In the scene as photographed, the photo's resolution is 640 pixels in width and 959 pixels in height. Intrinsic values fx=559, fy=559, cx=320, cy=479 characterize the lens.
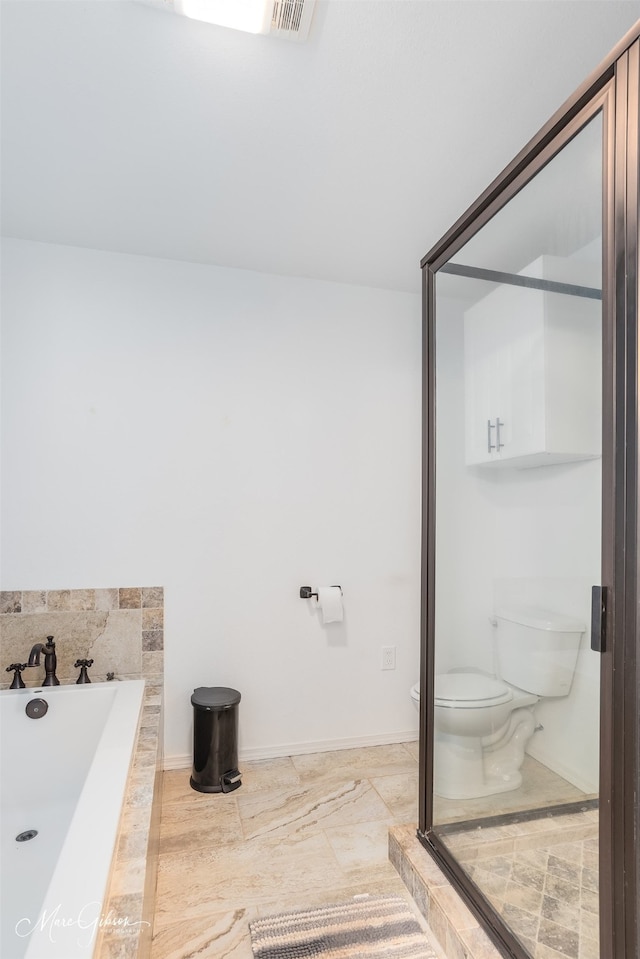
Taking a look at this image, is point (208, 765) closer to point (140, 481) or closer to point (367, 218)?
point (140, 481)

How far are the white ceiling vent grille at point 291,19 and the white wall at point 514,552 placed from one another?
840 mm

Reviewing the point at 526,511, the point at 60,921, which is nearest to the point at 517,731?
the point at 526,511

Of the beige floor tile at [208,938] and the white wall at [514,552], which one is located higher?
the white wall at [514,552]

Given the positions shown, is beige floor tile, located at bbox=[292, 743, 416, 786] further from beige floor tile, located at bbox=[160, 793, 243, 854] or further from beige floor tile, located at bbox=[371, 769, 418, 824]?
beige floor tile, located at bbox=[160, 793, 243, 854]

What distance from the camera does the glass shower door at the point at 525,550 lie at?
1178 millimetres

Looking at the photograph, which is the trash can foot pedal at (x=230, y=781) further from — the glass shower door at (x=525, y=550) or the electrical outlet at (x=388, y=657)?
the glass shower door at (x=525, y=550)

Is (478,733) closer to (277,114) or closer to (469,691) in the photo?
(469,691)

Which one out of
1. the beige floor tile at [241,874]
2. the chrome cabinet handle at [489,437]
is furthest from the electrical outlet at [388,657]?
the chrome cabinet handle at [489,437]

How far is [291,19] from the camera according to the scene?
1332mm

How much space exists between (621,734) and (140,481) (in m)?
2.14

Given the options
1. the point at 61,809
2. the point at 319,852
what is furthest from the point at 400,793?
the point at 61,809

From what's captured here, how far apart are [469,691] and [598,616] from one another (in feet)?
2.37

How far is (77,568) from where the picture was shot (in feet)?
8.23

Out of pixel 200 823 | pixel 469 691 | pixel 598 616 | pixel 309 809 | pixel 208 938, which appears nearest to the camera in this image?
pixel 598 616
